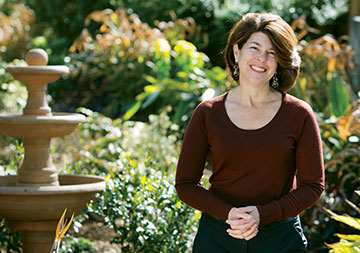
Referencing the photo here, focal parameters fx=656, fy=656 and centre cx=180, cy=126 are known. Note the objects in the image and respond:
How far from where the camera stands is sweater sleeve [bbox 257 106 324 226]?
2520 millimetres

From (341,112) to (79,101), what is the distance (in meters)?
4.10

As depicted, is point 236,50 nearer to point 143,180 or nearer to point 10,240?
point 143,180

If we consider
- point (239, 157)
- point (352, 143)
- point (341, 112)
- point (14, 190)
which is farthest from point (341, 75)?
point (239, 157)

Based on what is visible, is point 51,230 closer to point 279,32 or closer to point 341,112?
point 279,32

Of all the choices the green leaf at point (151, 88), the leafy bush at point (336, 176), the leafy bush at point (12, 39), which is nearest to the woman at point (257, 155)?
the leafy bush at point (336, 176)

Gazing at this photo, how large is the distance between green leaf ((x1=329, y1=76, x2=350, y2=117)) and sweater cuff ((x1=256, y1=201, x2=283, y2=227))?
11.9 ft

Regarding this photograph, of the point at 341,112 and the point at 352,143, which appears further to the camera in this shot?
the point at 341,112

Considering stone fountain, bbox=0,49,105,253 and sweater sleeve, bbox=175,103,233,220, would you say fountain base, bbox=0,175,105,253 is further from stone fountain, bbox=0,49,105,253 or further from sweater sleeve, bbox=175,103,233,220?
sweater sleeve, bbox=175,103,233,220

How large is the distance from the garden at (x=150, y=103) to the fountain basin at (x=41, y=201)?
124 mm

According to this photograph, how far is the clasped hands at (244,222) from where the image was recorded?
2.47 meters

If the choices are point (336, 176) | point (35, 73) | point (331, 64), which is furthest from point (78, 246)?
point (331, 64)

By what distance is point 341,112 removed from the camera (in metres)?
5.96

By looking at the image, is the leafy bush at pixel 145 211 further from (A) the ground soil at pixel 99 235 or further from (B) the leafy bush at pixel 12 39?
(B) the leafy bush at pixel 12 39

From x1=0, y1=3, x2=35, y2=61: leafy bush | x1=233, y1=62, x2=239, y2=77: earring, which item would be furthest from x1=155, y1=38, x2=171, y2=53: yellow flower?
x1=233, y1=62, x2=239, y2=77: earring
